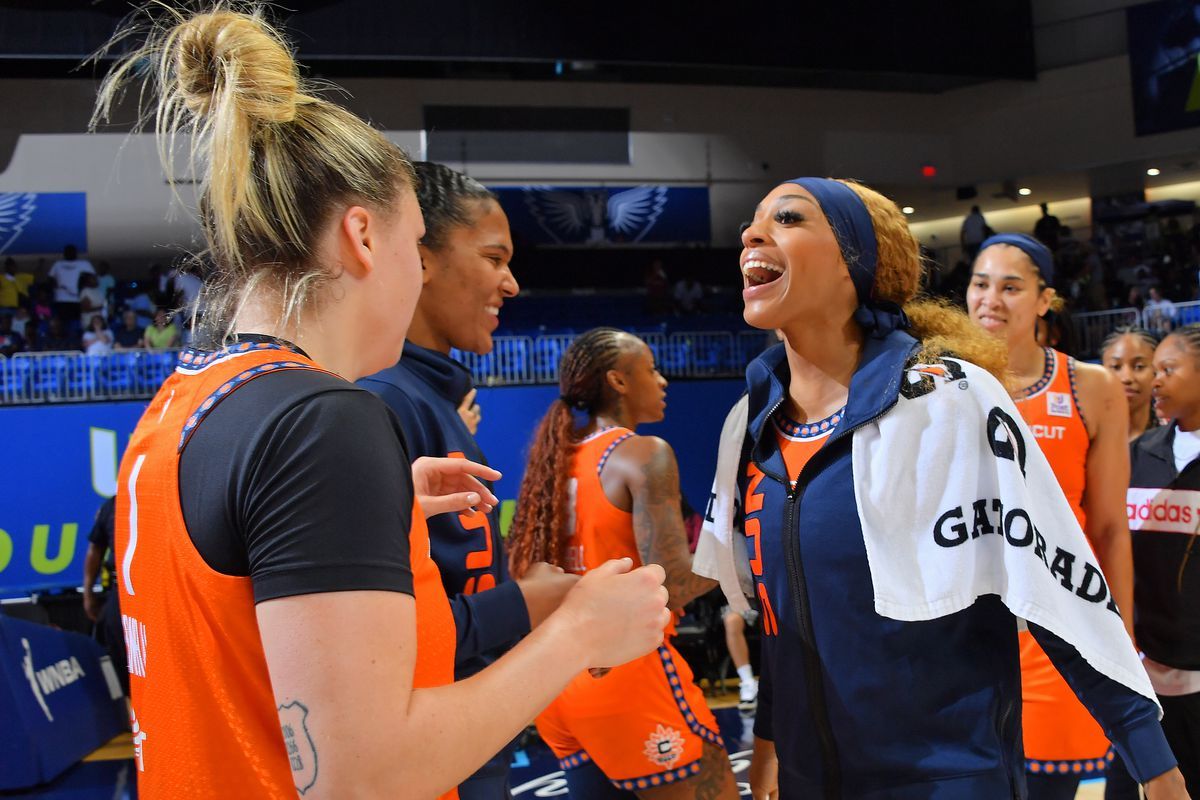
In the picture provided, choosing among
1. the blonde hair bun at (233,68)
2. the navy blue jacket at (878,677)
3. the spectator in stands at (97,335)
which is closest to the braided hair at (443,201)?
the navy blue jacket at (878,677)

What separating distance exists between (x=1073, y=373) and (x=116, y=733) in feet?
22.9

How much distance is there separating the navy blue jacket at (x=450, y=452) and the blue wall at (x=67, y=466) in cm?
892

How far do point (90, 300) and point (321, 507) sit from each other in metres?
15.7

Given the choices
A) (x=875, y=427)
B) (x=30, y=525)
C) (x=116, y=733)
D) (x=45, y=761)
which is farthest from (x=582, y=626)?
(x=30, y=525)

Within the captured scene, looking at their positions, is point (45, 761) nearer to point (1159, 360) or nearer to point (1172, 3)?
point (1159, 360)

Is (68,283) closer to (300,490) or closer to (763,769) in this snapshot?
(763,769)

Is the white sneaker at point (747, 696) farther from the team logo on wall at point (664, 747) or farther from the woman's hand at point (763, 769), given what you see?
the woman's hand at point (763, 769)

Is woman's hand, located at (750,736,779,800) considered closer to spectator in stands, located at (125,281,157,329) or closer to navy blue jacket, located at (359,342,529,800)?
navy blue jacket, located at (359,342,529,800)

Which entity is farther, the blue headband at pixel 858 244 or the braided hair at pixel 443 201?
the braided hair at pixel 443 201

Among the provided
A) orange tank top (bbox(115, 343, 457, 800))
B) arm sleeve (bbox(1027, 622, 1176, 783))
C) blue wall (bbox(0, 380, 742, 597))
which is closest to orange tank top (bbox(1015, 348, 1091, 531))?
arm sleeve (bbox(1027, 622, 1176, 783))

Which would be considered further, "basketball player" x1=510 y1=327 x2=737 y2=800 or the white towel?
"basketball player" x1=510 y1=327 x2=737 y2=800

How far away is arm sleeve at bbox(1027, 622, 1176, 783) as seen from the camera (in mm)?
1669

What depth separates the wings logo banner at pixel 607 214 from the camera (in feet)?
53.9

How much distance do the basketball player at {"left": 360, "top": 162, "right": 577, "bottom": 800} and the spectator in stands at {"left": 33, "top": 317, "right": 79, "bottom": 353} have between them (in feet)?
46.1
